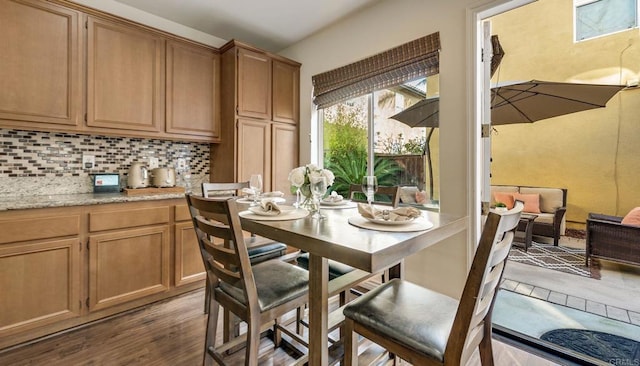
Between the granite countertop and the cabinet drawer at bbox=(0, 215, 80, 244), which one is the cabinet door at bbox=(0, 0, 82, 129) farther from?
the cabinet drawer at bbox=(0, 215, 80, 244)

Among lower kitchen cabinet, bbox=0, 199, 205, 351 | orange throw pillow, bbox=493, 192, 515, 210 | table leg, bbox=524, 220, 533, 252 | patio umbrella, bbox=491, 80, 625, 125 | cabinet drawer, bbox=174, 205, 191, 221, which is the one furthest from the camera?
orange throw pillow, bbox=493, 192, 515, 210

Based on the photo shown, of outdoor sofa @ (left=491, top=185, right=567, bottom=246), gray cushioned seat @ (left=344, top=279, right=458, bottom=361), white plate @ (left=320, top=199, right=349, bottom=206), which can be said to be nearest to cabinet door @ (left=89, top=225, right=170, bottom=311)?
white plate @ (left=320, top=199, right=349, bottom=206)

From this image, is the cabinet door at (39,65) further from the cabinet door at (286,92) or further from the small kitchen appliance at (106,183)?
the cabinet door at (286,92)

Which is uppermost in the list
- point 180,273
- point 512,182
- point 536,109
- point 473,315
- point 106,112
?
point 536,109

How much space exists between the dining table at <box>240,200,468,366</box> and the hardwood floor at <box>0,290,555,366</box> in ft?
2.44

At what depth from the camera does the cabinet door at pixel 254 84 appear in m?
2.70

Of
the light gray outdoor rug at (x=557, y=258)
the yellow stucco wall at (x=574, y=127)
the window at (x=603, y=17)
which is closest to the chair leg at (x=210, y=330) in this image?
the light gray outdoor rug at (x=557, y=258)

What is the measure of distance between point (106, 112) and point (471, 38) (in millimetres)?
2835

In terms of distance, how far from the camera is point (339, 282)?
4.32 feet

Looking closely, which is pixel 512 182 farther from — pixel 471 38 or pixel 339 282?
pixel 339 282

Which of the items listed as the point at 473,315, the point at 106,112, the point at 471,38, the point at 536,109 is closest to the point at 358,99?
the point at 471,38

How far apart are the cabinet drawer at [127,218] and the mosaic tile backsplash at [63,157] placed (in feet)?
2.18

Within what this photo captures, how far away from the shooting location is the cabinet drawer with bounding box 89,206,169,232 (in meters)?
1.89

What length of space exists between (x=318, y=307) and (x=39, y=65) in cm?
253
